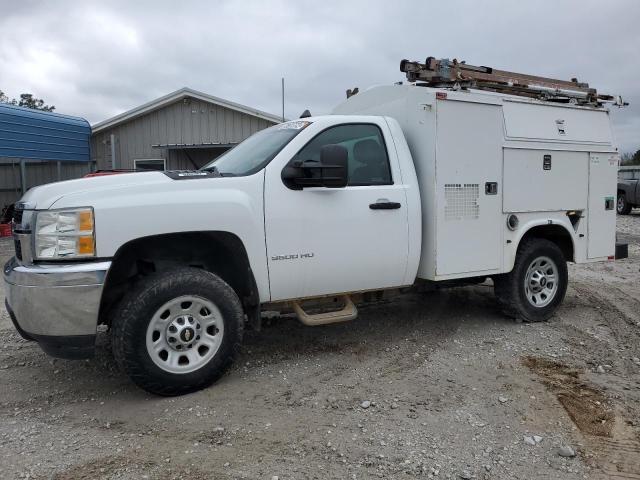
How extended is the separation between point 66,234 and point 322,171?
6.09 feet

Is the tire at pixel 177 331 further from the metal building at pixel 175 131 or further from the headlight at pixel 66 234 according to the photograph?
the metal building at pixel 175 131

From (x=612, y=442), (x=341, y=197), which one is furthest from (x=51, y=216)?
(x=612, y=442)

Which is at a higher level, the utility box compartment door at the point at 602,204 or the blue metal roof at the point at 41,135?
the blue metal roof at the point at 41,135

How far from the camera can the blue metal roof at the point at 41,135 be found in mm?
13977

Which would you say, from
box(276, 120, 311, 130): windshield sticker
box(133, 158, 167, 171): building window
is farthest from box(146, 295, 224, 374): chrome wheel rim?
box(133, 158, 167, 171): building window

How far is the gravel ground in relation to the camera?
307 centimetres

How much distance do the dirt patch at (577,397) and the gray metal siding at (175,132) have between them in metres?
12.6

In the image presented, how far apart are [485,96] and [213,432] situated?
156 inches

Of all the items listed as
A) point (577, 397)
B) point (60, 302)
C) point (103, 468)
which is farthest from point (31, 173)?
point (577, 397)

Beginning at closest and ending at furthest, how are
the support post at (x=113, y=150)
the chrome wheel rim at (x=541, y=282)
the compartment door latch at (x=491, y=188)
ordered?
1. the compartment door latch at (x=491, y=188)
2. the chrome wheel rim at (x=541, y=282)
3. the support post at (x=113, y=150)

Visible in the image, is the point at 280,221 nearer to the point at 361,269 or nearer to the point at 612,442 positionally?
the point at 361,269

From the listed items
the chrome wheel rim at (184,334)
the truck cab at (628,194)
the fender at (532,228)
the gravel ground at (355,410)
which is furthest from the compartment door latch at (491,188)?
the truck cab at (628,194)

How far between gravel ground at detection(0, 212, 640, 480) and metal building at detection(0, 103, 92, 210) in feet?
34.1

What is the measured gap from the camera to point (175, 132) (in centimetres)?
1659
